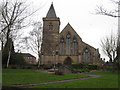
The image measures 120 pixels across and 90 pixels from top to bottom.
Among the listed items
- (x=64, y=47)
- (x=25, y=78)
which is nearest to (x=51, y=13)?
(x=64, y=47)

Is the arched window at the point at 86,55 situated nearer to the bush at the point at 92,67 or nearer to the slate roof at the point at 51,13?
the bush at the point at 92,67

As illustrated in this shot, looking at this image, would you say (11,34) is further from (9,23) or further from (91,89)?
(91,89)

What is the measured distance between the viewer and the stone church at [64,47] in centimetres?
5094

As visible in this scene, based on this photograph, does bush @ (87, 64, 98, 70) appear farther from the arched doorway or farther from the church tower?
the church tower

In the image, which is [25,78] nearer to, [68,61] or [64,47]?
[68,61]

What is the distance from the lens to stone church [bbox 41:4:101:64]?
5094 centimetres

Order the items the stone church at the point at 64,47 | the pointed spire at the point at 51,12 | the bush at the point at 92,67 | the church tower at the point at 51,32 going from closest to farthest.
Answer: the bush at the point at 92,67 < the stone church at the point at 64,47 < the church tower at the point at 51,32 < the pointed spire at the point at 51,12

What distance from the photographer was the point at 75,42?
53.0 m

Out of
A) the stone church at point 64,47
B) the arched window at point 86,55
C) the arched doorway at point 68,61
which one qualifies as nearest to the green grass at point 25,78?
the stone church at point 64,47

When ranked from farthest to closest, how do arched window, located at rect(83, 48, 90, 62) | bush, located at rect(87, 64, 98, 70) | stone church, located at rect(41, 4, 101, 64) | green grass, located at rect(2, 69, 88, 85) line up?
1. arched window, located at rect(83, 48, 90, 62)
2. stone church, located at rect(41, 4, 101, 64)
3. bush, located at rect(87, 64, 98, 70)
4. green grass, located at rect(2, 69, 88, 85)

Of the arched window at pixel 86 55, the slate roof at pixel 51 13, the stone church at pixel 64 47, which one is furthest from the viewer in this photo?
the slate roof at pixel 51 13

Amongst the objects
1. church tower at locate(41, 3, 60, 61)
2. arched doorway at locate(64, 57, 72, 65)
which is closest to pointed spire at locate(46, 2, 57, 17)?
church tower at locate(41, 3, 60, 61)

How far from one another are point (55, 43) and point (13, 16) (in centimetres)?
3255

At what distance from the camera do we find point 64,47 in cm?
5238
